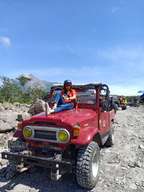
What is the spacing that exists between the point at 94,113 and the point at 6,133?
4460 mm

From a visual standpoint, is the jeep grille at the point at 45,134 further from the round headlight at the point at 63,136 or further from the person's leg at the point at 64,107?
the person's leg at the point at 64,107

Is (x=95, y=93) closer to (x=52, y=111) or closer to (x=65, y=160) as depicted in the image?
(x=52, y=111)

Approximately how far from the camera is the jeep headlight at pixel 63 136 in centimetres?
652

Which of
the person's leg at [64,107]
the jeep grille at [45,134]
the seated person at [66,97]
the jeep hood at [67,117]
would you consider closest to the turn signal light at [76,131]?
the jeep hood at [67,117]

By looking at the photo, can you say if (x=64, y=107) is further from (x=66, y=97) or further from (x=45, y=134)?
(x=45, y=134)

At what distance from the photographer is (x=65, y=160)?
654 cm

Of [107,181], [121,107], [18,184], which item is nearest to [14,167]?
[18,184]

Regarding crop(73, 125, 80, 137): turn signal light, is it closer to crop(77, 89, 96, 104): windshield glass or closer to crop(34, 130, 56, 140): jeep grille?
crop(34, 130, 56, 140): jeep grille

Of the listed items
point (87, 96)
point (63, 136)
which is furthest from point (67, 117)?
point (87, 96)

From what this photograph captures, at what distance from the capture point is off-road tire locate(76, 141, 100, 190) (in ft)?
20.7

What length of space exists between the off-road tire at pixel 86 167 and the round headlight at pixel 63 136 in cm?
37

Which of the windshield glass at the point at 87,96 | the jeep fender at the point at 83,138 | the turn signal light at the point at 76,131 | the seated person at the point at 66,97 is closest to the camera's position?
the jeep fender at the point at 83,138

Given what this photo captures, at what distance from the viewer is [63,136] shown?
21.5 ft

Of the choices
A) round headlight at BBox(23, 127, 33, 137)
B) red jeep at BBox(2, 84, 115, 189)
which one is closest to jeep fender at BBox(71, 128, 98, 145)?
red jeep at BBox(2, 84, 115, 189)
